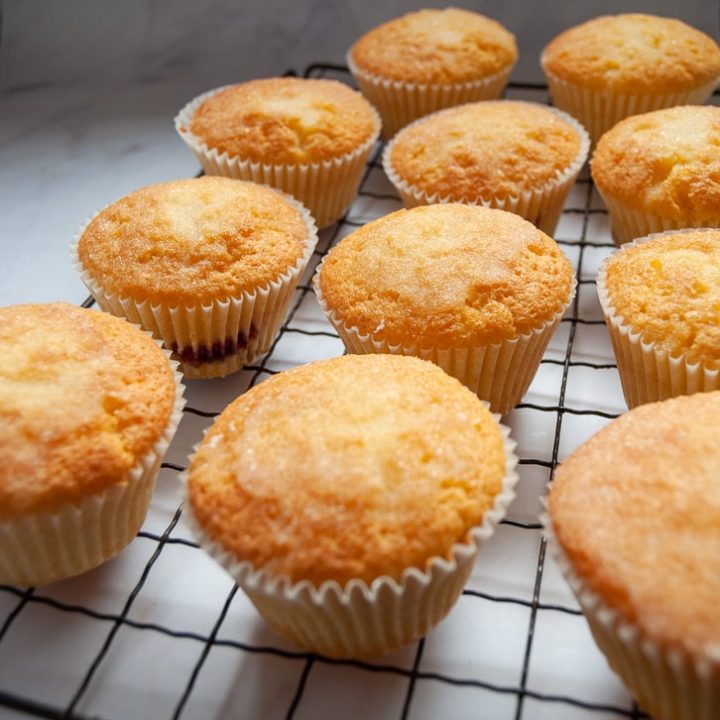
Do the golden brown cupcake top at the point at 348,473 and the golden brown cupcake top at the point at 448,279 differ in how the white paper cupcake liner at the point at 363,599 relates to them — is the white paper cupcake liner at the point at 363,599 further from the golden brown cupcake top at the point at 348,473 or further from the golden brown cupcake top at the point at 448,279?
the golden brown cupcake top at the point at 448,279

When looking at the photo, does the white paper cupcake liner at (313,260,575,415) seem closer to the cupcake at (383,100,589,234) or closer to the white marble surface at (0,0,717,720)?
the white marble surface at (0,0,717,720)

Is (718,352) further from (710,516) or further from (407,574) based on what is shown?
(407,574)

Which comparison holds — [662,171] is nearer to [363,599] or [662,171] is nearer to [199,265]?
[199,265]

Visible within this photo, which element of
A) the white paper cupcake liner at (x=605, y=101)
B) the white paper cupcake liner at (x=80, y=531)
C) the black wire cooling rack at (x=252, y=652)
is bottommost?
the black wire cooling rack at (x=252, y=652)

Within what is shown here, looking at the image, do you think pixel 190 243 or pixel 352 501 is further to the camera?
pixel 190 243

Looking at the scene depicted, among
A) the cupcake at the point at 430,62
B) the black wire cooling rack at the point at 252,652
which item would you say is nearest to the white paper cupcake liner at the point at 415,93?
the cupcake at the point at 430,62

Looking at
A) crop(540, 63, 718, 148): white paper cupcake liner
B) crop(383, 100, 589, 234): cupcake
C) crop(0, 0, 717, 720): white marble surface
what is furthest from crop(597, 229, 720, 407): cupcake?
crop(540, 63, 718, 148): white paper cupcake liner

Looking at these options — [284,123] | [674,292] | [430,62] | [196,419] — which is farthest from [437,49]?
[196,419]
